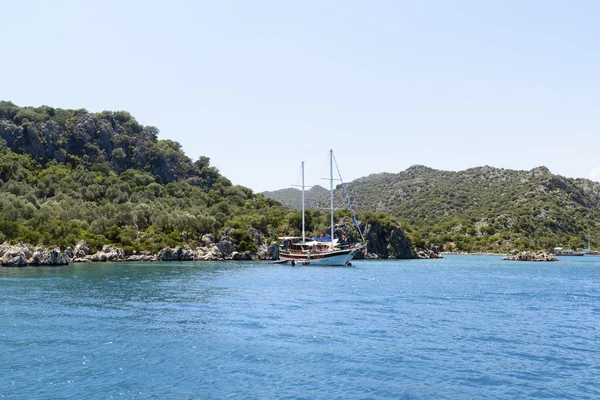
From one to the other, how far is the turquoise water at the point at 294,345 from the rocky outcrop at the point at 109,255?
6094 cm

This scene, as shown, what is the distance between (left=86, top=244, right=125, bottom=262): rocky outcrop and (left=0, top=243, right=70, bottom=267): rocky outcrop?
1305 cm

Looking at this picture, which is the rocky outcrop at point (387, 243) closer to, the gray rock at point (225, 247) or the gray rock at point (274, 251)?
the gray rock at point (274, 251)

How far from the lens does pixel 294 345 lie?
29.4 metres

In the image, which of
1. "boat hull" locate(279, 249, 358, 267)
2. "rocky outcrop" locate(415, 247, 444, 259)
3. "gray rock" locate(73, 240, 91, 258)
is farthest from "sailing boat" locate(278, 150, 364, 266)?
"rocky outcrop" locate(415, 247, 444, 259)

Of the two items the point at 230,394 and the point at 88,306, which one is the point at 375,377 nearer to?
the point at 230,394

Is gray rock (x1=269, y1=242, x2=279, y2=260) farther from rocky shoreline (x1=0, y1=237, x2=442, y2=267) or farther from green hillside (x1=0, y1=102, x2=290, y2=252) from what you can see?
green hillside (x1=0, y1=102, x2=290, y2=252)

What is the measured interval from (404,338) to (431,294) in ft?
81.6

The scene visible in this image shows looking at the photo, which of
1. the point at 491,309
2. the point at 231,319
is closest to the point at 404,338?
the point at 231,319

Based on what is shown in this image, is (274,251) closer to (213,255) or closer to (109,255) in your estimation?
(213,255)

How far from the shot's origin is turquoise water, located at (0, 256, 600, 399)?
2164 cm

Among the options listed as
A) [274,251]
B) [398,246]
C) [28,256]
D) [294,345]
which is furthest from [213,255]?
[294,345]

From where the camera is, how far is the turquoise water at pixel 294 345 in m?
21.6

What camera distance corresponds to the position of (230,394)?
68.0 feet

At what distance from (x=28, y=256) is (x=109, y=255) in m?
21.2
